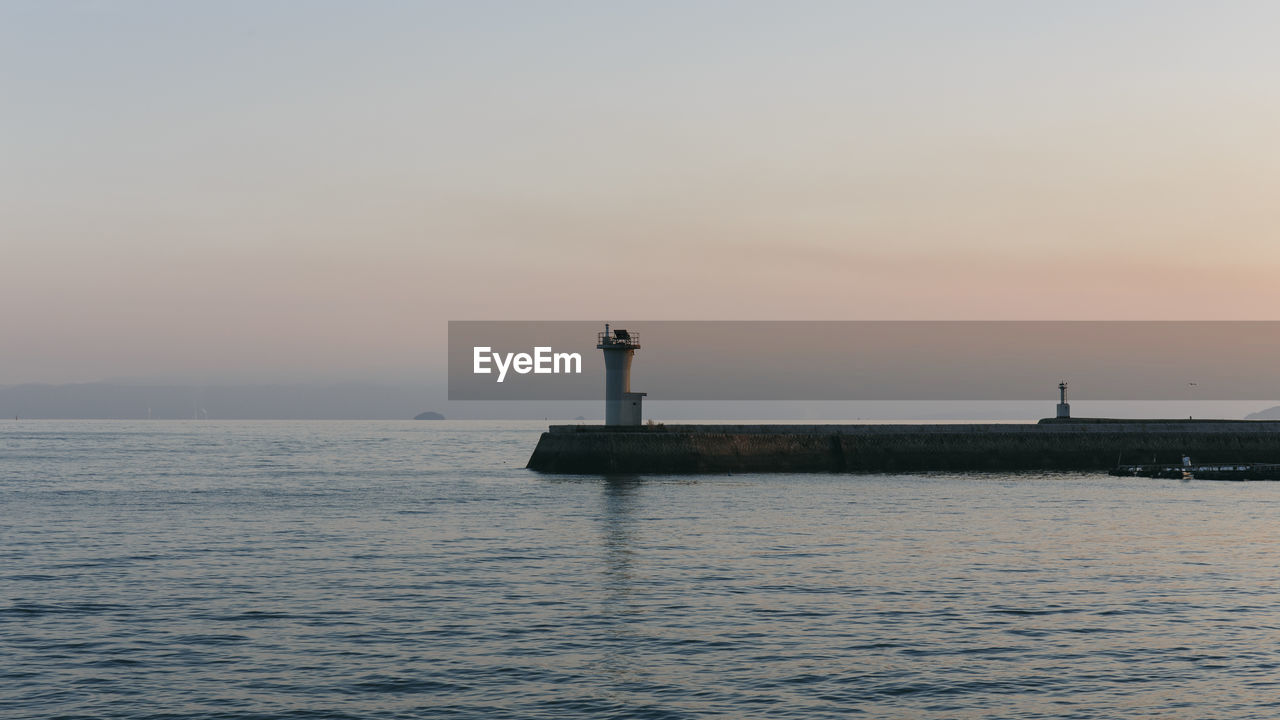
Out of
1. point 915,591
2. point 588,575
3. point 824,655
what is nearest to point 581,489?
point 588,575

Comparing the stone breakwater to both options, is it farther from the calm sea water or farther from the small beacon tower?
the calm sea water

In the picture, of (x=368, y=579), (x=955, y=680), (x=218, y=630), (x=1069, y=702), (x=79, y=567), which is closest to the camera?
(x=1069, y=702)

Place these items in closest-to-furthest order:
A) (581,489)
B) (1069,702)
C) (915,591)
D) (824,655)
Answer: (1069,702), (824,655), (915,591), (581,489)

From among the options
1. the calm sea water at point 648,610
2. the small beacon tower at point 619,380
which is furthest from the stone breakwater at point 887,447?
the calm sea water at point 648,610

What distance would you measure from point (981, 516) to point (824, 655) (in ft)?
93.6

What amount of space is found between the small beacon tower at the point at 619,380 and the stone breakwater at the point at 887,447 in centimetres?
134

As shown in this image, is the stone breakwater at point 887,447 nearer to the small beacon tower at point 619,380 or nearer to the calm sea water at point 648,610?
the small beacon tower at point 619,380

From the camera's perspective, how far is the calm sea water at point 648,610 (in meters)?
20.0

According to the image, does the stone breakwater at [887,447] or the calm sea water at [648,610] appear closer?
the calm sea water at [648,610]

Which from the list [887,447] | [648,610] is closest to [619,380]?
[887,447]

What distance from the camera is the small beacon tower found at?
76.5 m

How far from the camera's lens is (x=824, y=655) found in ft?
74.9

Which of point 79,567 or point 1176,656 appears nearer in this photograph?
point 1176,656

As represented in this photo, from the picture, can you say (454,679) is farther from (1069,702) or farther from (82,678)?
(1069,702)
